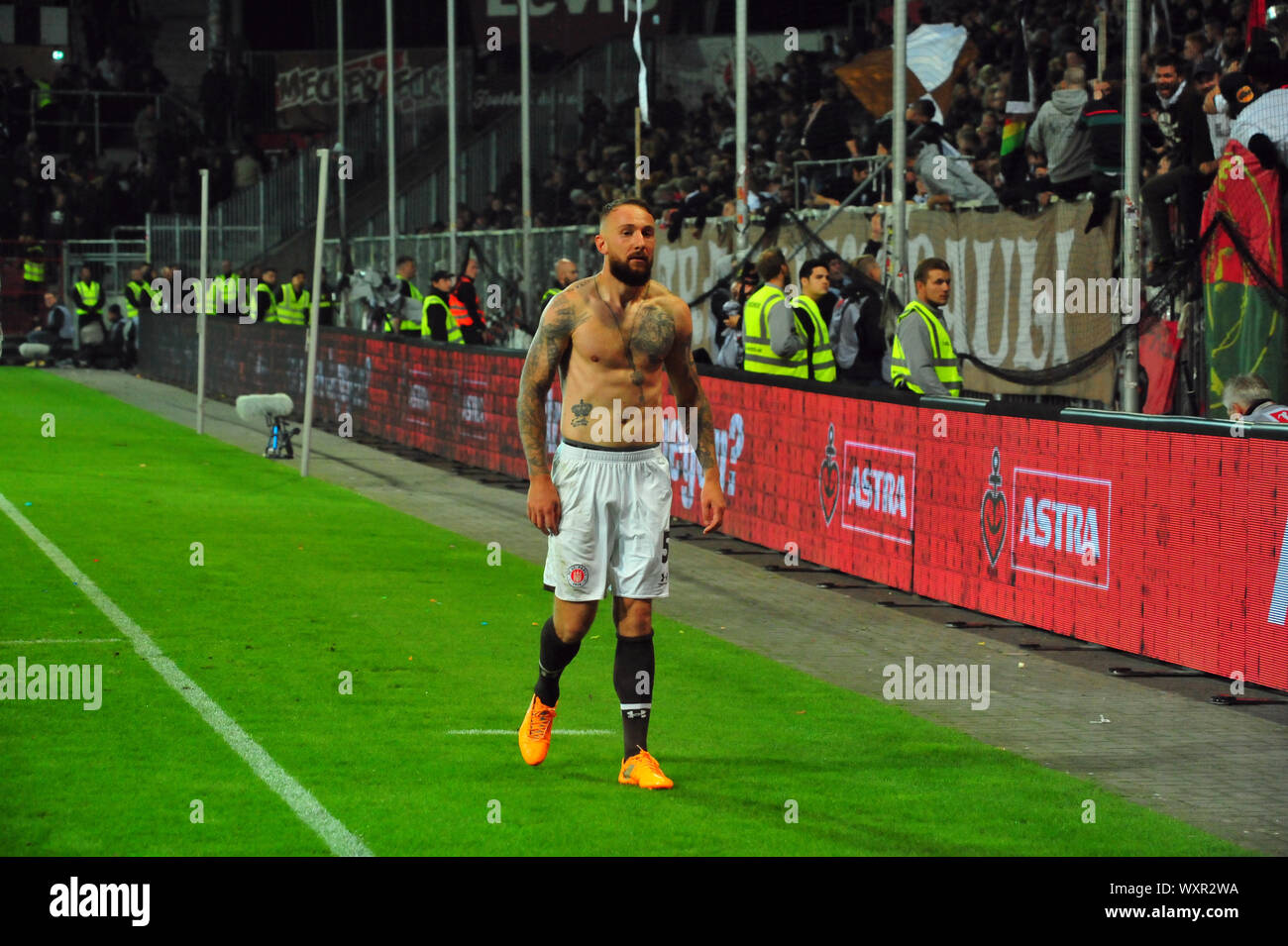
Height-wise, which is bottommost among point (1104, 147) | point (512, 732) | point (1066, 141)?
point (512, 732)

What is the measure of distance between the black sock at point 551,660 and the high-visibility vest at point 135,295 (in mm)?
38129

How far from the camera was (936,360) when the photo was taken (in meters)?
14.4

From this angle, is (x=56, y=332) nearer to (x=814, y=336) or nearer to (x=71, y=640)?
(x=814, y=336)

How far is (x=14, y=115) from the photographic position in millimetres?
53594

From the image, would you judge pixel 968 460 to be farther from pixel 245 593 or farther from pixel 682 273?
pixel 682 273

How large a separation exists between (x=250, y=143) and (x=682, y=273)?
28115 millimetres

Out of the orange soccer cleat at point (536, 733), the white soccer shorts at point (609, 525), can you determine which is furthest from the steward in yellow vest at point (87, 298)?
the white soccer shorts at point (609, 525)

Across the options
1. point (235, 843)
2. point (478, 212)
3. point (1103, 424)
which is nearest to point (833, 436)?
point (1103, 424)

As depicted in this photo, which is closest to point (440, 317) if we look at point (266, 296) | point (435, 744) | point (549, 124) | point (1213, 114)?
point (266, 296)

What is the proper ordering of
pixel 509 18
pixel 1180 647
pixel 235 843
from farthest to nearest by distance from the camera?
pixel 509 18
pixel 1180 647
pixel 235 843

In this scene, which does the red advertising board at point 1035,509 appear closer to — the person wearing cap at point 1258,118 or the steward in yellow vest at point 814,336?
the steward in yellow vest at point 814,336

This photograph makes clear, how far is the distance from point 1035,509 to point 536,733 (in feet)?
16.4

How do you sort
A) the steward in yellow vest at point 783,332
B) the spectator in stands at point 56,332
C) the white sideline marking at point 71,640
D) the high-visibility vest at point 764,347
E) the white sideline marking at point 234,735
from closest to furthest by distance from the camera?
1. the white sideline marking at point 234,735
2. the white sideline marking at point 71,640
3. the steward in yellow vest at point 783,332
4. the high-visibility vest at point 764,347
5. the spectator in stands at point 56,332

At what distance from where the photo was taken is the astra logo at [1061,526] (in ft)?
38.7
